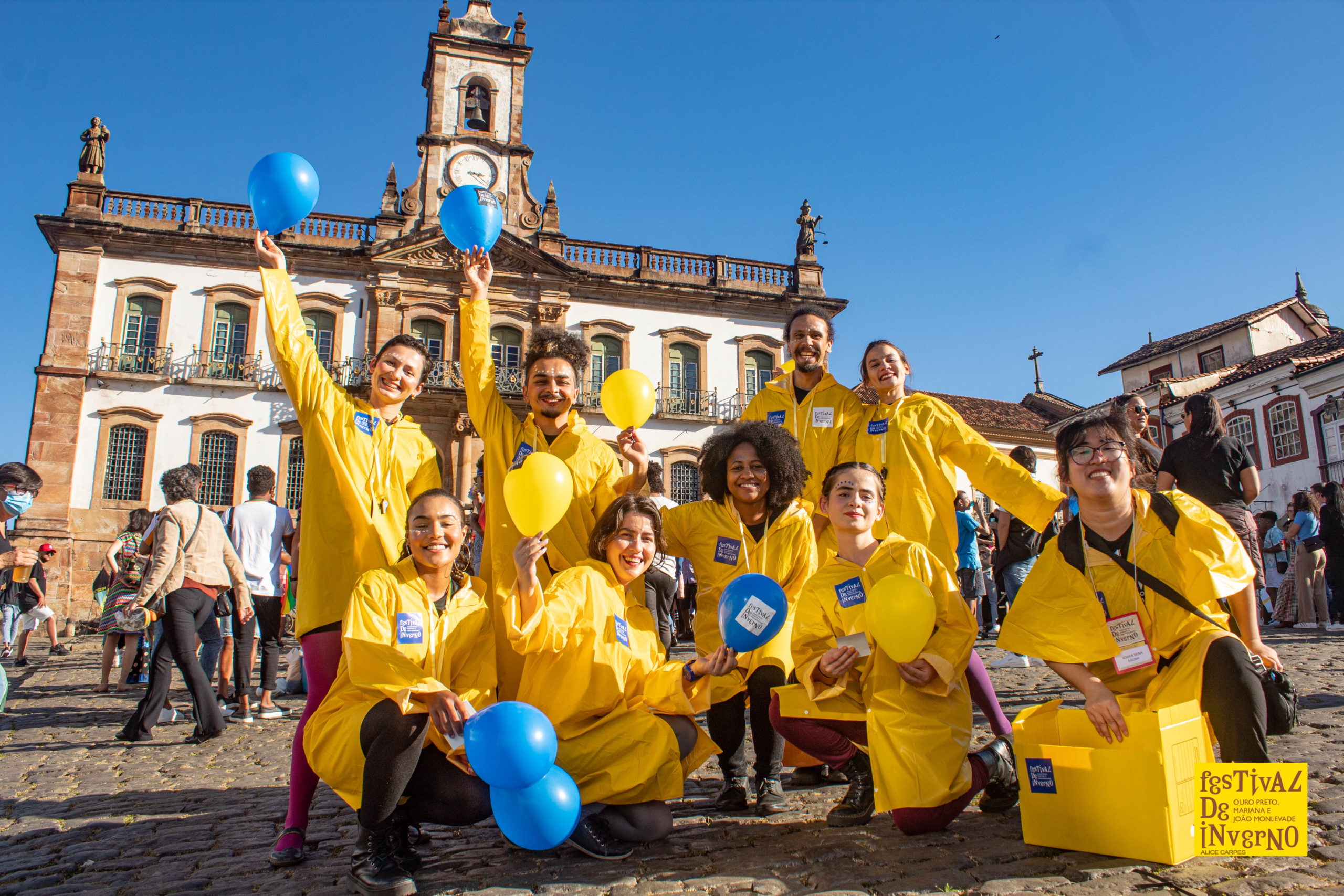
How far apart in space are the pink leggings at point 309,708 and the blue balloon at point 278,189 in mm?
1841

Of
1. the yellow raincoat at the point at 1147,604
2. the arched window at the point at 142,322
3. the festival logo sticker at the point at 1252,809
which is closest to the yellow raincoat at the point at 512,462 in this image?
the yellow raincoat at the point at 1147,604

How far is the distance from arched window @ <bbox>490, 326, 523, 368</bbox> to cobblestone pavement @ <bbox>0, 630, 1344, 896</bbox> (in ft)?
68.1

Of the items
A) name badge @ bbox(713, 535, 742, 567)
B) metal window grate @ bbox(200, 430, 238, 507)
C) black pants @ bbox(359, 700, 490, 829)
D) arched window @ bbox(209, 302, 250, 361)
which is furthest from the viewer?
arched window @ bbox(209, 302, 250, 361)

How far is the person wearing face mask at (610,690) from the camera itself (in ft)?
10.4

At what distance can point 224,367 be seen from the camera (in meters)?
23.3

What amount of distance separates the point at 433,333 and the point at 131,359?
7707mm

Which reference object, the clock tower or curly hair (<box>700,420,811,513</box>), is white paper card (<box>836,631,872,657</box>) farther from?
the clock tower

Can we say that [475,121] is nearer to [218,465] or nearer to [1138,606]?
[218,465]

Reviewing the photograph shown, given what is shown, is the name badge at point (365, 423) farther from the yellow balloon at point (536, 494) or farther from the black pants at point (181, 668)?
the black pants at point (181, 668)

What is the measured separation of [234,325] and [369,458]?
2296 centimetres

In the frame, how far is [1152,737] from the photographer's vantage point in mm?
2650

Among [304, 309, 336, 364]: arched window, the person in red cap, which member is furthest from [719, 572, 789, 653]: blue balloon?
[304, 309, 336, 364]: arched window

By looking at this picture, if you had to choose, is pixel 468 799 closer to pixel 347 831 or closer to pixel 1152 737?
pixel 347 831

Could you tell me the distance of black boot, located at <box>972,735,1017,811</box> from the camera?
3.46m
